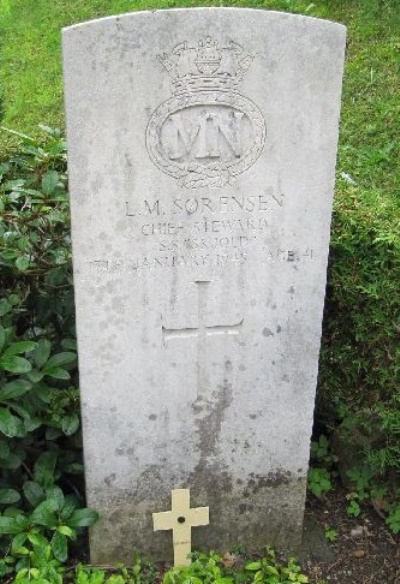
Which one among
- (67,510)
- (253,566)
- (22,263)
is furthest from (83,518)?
(22,263)

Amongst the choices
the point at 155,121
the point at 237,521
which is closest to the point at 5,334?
the point at 155,121

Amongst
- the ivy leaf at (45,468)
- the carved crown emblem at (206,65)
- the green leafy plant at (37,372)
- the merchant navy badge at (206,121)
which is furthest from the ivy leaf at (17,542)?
the carved crown emblem at (206,65)

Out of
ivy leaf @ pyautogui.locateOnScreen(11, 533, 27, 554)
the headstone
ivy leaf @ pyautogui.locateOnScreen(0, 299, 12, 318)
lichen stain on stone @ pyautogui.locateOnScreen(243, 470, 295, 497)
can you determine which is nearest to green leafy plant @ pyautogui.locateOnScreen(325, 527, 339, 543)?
the headstone

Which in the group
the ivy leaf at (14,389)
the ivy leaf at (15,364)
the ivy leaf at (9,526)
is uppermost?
the ivy leaf at (15,364)

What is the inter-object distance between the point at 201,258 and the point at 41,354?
75 cm

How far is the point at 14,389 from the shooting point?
9.45 feet

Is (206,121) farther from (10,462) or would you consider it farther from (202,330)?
(10,462)

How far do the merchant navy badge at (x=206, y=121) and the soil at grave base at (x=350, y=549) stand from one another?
5.52 ft

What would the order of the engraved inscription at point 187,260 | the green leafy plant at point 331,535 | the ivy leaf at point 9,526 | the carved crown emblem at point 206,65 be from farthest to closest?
1. the green leafy plant at point 331,535
2. the ivy leaf at point 9,526
3. the engraved inscription at point 187,260
4. the carved crown emblem at point 206,65

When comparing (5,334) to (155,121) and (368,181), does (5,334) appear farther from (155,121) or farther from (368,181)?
(368,181)

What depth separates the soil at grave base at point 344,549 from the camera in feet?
10.6

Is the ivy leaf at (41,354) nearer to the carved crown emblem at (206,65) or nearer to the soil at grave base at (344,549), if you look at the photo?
the soil at grave base at (344,549)

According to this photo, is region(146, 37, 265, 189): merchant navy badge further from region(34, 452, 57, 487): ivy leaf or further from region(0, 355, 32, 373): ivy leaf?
region(34, 452, 57, 487): ivy leaf

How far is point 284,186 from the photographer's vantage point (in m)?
2.60
